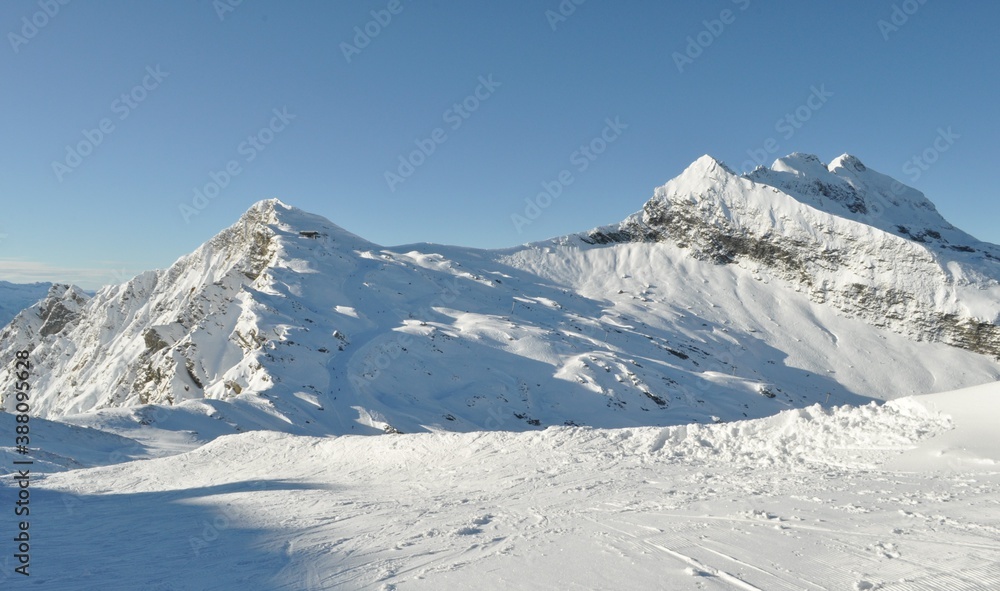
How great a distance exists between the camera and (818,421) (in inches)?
535

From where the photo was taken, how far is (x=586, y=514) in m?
9.57

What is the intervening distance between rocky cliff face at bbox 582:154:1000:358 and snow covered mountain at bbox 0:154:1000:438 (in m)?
0.28

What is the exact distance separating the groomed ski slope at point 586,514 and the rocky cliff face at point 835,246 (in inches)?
2747

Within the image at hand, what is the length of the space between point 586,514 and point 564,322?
153 feet

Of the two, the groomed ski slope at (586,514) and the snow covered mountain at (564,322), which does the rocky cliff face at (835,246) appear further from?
the groomed ski slope at (586,514)

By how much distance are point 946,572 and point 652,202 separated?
84494 mm

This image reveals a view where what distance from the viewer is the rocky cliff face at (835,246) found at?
69.7m

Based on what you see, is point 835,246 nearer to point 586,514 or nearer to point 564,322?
point 564,322

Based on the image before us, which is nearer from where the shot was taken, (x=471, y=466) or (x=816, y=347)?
(x=471, y=466)

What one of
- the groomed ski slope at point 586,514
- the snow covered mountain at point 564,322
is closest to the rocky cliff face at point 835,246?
the snow covered mountain at point 564,322

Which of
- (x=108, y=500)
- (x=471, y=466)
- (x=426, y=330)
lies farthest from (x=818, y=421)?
(x=426, y=330)

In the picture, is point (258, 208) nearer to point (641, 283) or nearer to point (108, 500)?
point (641, 283)

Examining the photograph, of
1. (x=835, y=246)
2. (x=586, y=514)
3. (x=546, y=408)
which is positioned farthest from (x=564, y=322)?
(x=586, y=514)

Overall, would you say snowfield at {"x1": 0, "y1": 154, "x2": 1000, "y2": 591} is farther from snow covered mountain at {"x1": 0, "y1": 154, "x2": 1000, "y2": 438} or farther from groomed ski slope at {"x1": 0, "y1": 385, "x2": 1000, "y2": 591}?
snow covered mountain at {"x1": 0, "y1": 154, "x2": 1000, "y2": 438}
